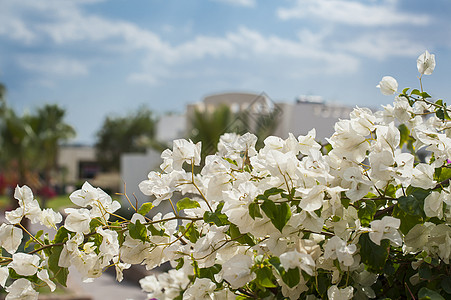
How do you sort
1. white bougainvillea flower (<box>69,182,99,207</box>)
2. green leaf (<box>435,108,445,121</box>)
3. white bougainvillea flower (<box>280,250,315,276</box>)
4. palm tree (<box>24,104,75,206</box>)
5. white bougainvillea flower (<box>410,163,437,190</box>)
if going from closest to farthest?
white bougainvillea flower (<box>280,250,315,276</box>) → white bougainvillea flower (<box>410,163,437,190</box>) → white bougainvillea flower (<box>69,182,99,207</box>) → green leaf (<box>435,108,445,121</box>) → palm tree (<box>24,104,75,206</box>)

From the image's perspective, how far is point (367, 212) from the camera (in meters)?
0.91

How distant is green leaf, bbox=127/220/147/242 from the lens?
3.14 feet

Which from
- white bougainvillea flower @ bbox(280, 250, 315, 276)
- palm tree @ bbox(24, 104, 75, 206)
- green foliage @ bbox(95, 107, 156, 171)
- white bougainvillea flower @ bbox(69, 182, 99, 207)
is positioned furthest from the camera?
green foliage @ bbox(95, 107, 156, 171)

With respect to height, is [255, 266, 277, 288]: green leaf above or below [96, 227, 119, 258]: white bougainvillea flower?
below

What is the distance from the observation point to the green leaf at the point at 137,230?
3.14 feet

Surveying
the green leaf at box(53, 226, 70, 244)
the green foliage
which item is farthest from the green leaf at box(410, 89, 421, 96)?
the green foliage

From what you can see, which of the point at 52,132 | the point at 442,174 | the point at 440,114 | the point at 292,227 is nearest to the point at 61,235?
the point at 292,227

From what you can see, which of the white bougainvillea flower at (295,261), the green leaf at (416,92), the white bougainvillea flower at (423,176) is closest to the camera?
Result: the white bougainvillea flower at (295,261)

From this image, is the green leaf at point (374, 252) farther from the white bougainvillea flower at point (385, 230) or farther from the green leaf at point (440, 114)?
the green leaf at point (440, 114)

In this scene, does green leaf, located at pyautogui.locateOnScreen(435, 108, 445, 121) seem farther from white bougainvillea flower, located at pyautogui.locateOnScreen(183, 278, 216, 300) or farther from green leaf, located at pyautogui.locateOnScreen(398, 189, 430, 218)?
white bougainvillea flower, located at pyautogui.locateOnScreen(183, 278, 216, 300)

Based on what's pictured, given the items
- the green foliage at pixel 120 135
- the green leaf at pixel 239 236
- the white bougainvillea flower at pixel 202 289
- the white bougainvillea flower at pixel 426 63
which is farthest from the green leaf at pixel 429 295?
the green foliage at pixel 120 135

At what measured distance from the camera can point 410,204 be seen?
34.3 inches

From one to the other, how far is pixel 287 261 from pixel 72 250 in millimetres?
439

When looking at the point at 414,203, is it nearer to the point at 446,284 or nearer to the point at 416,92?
the point at 446,284
